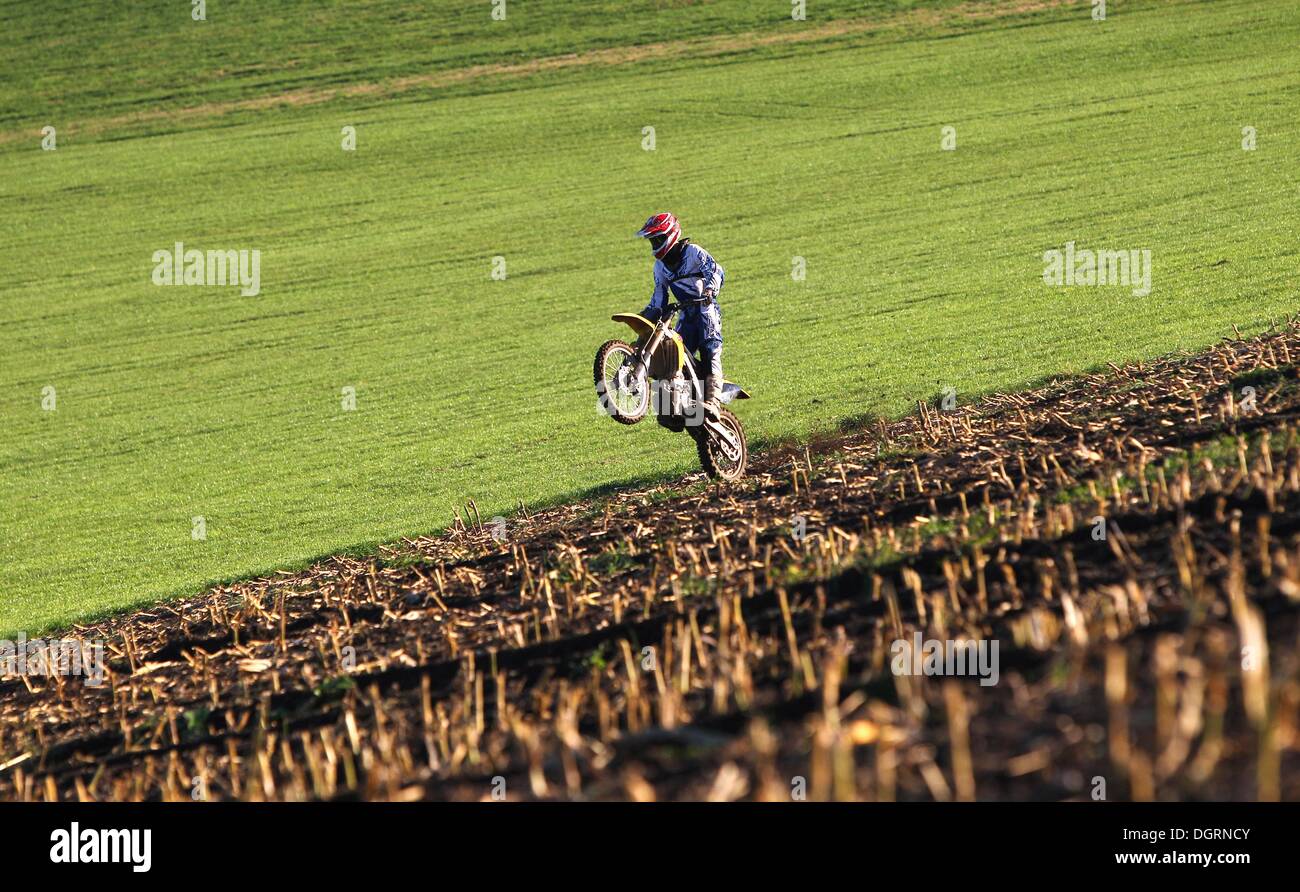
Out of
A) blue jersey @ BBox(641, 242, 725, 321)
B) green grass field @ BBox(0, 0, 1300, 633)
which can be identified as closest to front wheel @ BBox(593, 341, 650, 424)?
blue jersey @ BBox(641, 242, 725, 321)

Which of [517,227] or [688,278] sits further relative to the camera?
[517,227]

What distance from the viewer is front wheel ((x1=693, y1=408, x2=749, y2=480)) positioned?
591 inches

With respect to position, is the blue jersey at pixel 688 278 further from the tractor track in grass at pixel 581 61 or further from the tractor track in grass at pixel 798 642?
the tractor track in grass at pixel 581 61

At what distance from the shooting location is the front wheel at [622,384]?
12992 millimetres

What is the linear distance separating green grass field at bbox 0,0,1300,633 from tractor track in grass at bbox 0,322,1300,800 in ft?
12.5

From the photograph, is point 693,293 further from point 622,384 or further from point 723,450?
point 723,450

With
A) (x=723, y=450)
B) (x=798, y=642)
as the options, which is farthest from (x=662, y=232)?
(x=798, y=642)

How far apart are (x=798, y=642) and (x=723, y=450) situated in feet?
21.1

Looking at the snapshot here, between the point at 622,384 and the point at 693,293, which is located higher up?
the point at 693,293

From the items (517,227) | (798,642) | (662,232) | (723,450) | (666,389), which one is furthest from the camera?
(517,227)

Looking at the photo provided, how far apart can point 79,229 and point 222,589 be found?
29.6 metres

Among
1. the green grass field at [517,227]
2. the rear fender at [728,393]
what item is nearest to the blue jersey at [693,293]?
the rear fender at [728,393]

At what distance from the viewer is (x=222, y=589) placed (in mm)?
15008

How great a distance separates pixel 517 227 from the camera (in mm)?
36938
